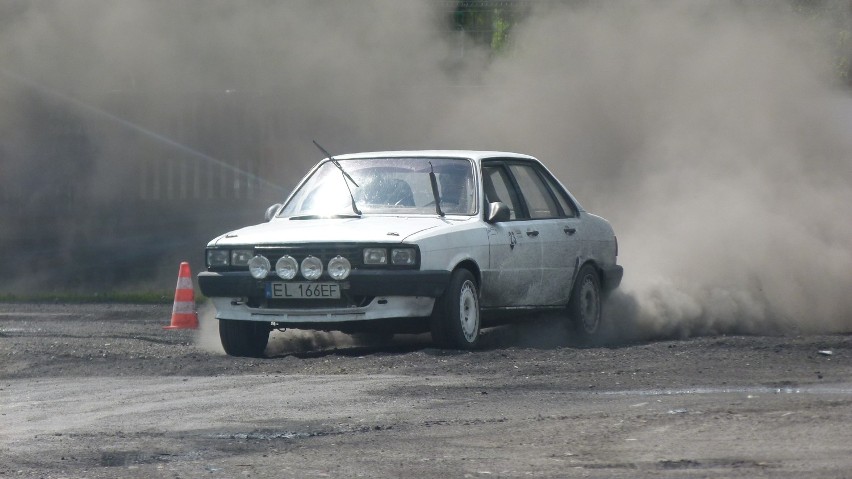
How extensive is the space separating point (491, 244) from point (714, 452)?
406 cm

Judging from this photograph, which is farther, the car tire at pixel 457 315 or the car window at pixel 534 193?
the car window at pixel 534 193

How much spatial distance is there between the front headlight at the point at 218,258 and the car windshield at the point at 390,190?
2.52ft

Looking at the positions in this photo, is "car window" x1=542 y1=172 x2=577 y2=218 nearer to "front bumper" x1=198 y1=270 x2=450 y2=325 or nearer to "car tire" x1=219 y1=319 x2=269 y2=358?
"front bumper" x1=198 y1=270 x2=450 y2=325

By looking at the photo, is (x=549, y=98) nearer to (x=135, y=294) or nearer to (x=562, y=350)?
(x=135, y=294)

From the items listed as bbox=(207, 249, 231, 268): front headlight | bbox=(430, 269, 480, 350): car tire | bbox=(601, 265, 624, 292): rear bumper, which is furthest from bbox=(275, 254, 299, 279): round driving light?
bbox=(601, 265, 624, 292): rear bumper

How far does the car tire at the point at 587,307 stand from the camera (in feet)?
32.2

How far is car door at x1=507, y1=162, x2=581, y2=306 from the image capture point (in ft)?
31.6

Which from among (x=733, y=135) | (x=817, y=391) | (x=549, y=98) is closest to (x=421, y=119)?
(x=549, y=98)

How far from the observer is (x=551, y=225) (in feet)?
32.1

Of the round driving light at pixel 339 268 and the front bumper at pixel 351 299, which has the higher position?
the round driving light at pixel 339 268

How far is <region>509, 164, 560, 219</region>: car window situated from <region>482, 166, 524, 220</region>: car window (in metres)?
0.13

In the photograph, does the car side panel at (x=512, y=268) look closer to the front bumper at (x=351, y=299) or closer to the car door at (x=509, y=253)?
the car door at (x=509, y=253)

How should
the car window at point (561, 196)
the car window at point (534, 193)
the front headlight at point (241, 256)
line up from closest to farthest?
the front headlight at point (241, 256), the car window at point (534, 193), the car window at point (561, 196)

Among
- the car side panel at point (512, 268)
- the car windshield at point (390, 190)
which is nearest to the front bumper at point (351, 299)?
the car side panel at point (512, 268)
